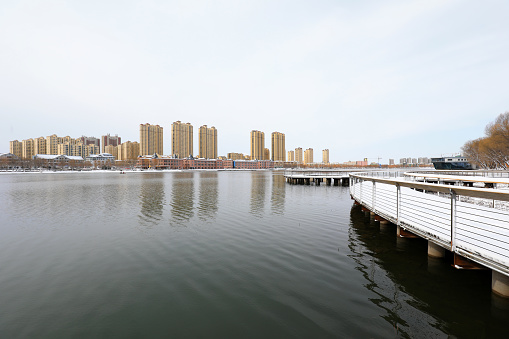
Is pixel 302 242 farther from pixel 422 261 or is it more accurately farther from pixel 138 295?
pixel 138 295

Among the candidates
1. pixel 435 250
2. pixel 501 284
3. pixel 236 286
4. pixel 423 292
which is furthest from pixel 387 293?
pixel 236 286

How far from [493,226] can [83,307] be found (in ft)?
36.7

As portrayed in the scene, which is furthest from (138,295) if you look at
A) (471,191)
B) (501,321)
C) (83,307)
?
(471,191)

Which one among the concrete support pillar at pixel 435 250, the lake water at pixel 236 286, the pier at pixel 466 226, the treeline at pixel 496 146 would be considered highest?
the treeline at pixel 496 146

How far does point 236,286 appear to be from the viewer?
7.96 m

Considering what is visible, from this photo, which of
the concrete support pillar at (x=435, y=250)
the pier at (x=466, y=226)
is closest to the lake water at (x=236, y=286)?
the concrete support pillar at (x=435, y=250)

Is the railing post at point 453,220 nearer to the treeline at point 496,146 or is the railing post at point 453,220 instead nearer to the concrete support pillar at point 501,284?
the concrete support pillar at point 501,284

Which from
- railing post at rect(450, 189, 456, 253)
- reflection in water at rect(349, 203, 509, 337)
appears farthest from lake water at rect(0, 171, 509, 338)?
railing post at rect(450, 189, 456, 253)

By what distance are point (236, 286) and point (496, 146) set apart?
7654 centimetres

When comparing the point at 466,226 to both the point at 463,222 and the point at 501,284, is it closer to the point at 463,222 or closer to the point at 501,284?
the point at 463,222

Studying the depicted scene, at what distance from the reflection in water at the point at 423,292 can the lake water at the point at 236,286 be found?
3 cm

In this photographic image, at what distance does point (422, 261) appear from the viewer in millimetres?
9773

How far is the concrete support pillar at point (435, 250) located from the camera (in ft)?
31.5

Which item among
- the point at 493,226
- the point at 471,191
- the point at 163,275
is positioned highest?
the point at 471,191
